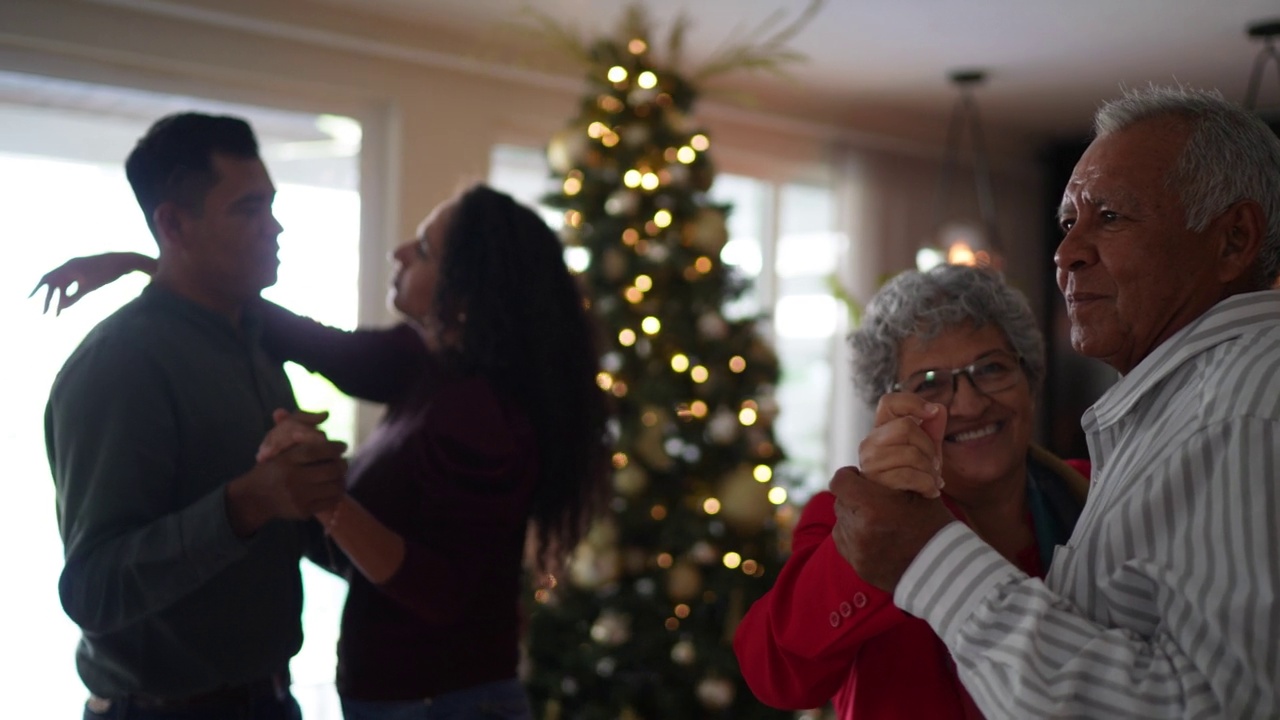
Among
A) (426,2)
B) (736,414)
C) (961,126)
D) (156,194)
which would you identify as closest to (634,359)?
(736,414)

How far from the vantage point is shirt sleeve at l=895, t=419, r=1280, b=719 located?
0.85 m

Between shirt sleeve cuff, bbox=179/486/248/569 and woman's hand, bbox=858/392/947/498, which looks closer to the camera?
woman's hand, bbox=858/392/947/498

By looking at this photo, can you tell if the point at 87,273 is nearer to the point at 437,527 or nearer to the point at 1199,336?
the point at 437,527

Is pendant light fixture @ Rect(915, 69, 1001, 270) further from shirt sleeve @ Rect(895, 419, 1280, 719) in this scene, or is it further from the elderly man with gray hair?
shirt sleeve @ Rect(895, 419, 1280, 719)

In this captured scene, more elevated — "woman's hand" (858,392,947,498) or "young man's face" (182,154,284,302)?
"young man's face" (182,154,284,302)

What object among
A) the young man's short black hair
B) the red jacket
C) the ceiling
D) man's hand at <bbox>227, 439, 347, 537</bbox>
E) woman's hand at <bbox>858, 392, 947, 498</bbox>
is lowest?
the red jacket

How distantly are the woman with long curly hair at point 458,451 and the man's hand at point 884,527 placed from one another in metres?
0.87

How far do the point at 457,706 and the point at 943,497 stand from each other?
90cm

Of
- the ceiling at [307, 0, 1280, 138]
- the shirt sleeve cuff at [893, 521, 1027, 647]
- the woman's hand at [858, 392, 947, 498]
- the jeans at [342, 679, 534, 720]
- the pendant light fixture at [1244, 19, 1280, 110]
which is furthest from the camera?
the pendant light fixture at [1244, 19, 1280, 110]

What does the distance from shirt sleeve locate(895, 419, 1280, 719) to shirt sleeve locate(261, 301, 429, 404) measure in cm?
126

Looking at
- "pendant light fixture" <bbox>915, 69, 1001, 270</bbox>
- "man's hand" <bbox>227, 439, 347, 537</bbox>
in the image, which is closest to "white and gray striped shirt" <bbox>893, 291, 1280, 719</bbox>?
"man's hand" <bbox>227, 439, 347, 537</bbox>

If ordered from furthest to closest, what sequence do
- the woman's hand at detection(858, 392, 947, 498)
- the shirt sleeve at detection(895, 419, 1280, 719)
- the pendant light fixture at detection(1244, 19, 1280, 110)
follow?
the pendant light fixture at detection(1244, 19, 1280, 110), the woman's hand at detection(858, 392, 947, 498), the shirt sleeve at detection(895, 419, 1280, 719)

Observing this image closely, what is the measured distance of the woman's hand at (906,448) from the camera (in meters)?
1.08

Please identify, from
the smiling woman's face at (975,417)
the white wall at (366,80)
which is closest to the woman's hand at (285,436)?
the smiling woman's face at (975,417)
